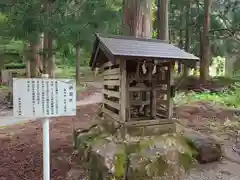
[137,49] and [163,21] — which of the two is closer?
[137,49]

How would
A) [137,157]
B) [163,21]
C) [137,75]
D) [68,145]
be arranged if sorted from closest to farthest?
[137,157] → [137,75] → [68,145] → [163,21]

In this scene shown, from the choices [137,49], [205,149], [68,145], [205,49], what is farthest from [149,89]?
[205,49]

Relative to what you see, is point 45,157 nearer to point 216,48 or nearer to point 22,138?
point 22,138

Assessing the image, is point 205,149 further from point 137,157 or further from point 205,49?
point 205,49

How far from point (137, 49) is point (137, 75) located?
1.41 ft

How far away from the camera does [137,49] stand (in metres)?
3.98

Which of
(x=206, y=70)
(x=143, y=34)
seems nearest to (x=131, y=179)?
(x=143, y=34)

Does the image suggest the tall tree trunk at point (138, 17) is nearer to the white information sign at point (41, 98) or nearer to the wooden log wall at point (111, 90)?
the wooden log wall at point (111, 90)

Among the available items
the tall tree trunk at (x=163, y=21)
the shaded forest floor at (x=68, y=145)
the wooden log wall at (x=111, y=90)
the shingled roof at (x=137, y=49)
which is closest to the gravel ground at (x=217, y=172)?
the shaded forest floor at (x=68, y=145)

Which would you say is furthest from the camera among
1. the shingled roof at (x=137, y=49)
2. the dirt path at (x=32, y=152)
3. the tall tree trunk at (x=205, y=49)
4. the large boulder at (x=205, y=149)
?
the tall tree trunk at (x=205, y=49)

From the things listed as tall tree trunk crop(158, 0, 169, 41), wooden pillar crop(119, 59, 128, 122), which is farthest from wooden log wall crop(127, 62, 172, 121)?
tall tree trunk crop(158, 0, 169, 41)

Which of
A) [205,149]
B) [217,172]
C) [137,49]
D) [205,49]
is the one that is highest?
[205,49]

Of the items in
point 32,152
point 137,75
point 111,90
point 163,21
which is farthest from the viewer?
point 163,21

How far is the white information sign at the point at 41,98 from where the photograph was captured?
283 cm
